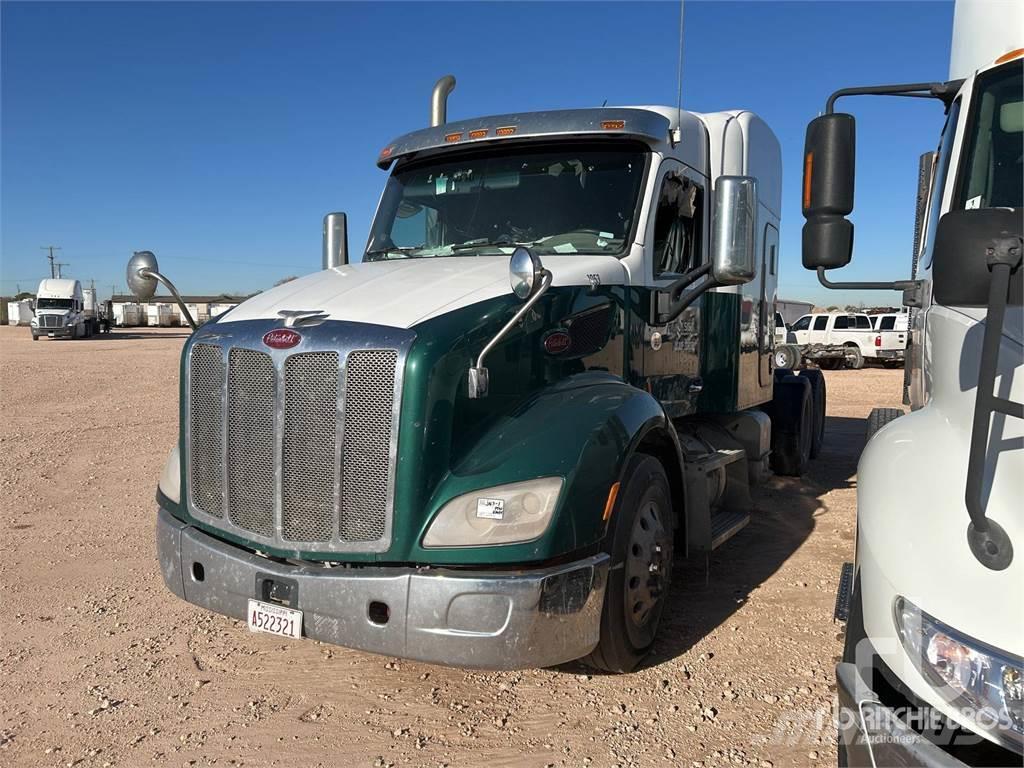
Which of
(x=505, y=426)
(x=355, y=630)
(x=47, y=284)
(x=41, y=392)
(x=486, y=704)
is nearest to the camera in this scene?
(x=355, y=630)

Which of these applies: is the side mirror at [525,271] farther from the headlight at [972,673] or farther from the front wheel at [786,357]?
the front wheel at [786,357]

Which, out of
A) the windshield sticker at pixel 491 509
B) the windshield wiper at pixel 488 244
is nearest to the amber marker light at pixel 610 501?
the windshield sticker at pixel 491 509

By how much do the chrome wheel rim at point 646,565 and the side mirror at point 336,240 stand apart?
314 centimetres

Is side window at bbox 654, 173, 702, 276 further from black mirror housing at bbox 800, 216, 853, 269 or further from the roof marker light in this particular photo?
the roof marker light

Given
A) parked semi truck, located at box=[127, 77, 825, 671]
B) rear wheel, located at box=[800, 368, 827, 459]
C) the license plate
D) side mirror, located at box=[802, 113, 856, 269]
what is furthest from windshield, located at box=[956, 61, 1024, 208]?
rear wheel, located at box=[800, 368, 827, 459]

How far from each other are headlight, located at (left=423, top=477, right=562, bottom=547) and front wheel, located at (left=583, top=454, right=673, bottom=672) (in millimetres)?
490

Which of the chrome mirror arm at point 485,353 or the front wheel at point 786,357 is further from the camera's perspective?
the front wheel at point 786,357

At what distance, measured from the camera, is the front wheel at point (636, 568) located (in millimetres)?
3506

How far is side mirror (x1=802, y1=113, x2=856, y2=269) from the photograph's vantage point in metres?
3.23

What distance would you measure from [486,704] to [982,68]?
3.52m

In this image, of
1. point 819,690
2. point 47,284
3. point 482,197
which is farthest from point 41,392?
point 47,284

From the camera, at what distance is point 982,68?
3.25 meters

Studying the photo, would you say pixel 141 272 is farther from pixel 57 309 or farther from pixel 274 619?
pixel 57 309

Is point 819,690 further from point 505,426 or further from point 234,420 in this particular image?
point 234,420
